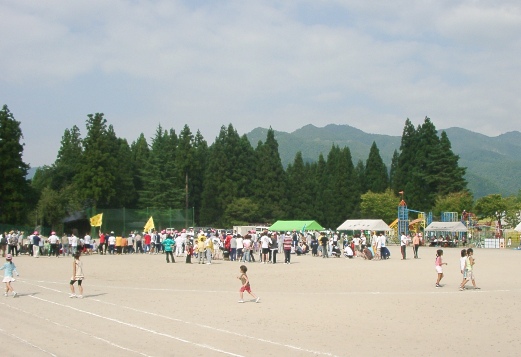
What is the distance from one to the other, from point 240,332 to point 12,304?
7170 mm

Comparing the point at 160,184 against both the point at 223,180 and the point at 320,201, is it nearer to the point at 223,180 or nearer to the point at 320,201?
the point at 223,180

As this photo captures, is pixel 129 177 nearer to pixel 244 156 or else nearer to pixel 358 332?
pixel 244 156

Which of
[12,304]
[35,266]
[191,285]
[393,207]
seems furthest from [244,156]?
[12,304]

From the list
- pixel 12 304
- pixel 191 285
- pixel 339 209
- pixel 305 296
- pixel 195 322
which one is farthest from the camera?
pixel 339 209

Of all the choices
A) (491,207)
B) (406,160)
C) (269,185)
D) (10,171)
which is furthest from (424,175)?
(10,171)

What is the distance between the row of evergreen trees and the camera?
66938 millimetres

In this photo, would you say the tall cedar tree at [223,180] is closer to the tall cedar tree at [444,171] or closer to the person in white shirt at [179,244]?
the tall cedar tree at [444,171]

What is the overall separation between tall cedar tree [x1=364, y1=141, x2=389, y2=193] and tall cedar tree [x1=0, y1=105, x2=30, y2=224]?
157 feet

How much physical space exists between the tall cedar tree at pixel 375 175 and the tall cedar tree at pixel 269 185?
14625 mm

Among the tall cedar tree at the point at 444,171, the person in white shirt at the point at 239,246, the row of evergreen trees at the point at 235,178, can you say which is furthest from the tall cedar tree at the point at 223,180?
the person in white shirt at the point at 239,246

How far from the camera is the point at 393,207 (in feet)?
259

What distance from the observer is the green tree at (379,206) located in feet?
257

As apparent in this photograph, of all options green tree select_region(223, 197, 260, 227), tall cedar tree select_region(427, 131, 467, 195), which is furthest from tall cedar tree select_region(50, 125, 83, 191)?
tall cedar tree select_region(427, 131, 467, 195)

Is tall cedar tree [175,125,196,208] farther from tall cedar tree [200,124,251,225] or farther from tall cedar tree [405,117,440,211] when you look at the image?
tall cedar tree [405,117,440,211]
